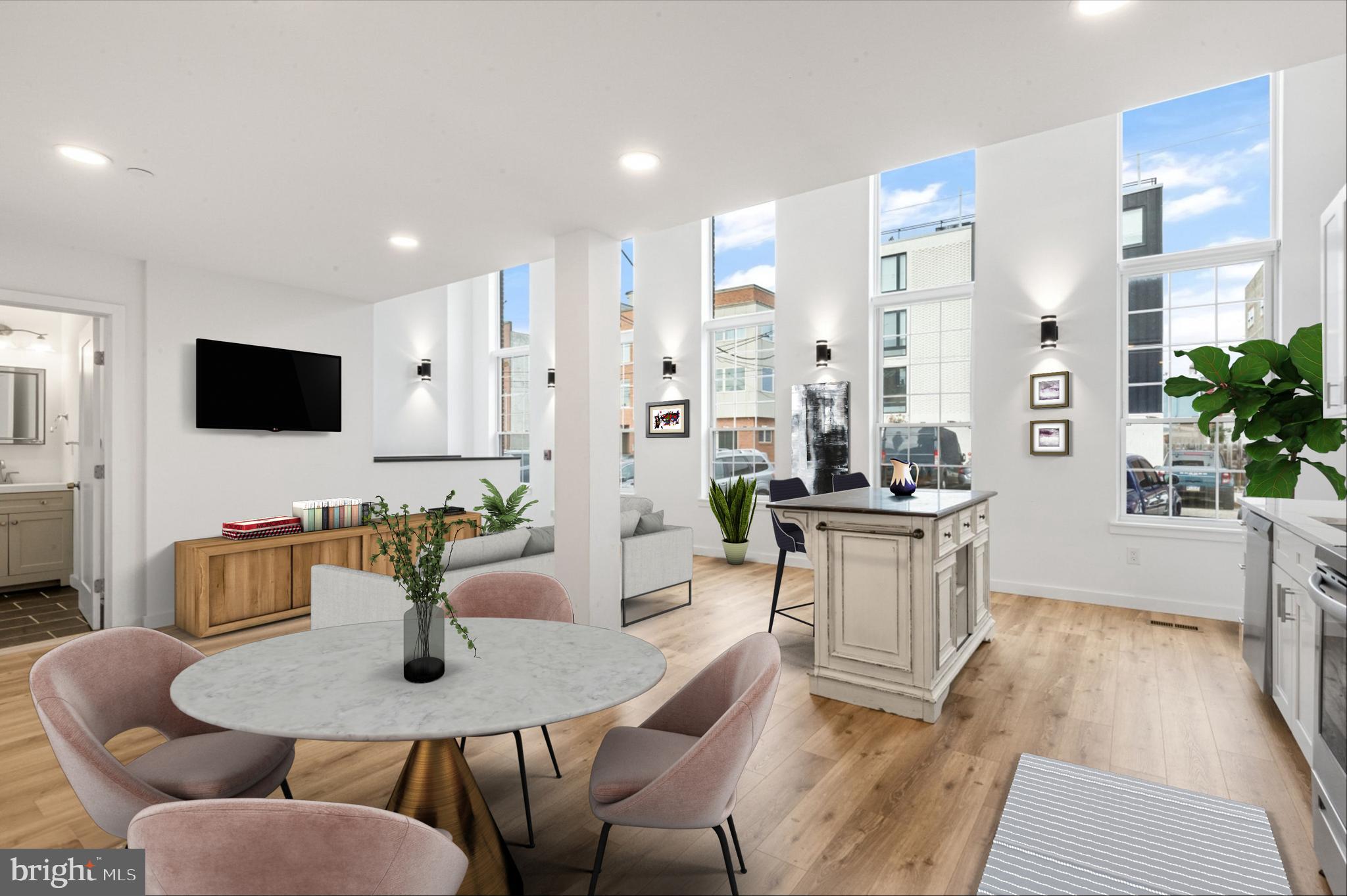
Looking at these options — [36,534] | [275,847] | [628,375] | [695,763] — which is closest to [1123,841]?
[695,763]

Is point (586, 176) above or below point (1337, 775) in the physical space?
above

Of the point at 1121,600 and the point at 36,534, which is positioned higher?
the point at 36,534

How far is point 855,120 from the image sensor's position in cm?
255

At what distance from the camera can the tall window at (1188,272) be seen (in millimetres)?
4402

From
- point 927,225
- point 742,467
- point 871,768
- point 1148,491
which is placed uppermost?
point 927,225

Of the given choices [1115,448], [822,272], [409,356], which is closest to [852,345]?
[822,272]

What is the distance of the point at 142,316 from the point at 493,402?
470 cm

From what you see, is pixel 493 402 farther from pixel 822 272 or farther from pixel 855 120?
pixel 855 120

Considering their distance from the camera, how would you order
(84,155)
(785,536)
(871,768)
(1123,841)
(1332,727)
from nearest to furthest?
(1332,727)
(1123,841)
(871,768)
(84,155)
(785,536)

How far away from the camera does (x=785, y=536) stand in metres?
4.31

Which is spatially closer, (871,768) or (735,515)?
(871,768)

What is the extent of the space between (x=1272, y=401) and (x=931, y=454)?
303 centimetres

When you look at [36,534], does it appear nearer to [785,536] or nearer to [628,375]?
[628,375]

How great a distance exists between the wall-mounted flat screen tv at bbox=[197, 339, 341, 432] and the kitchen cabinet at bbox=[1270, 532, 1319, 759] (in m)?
5.83
